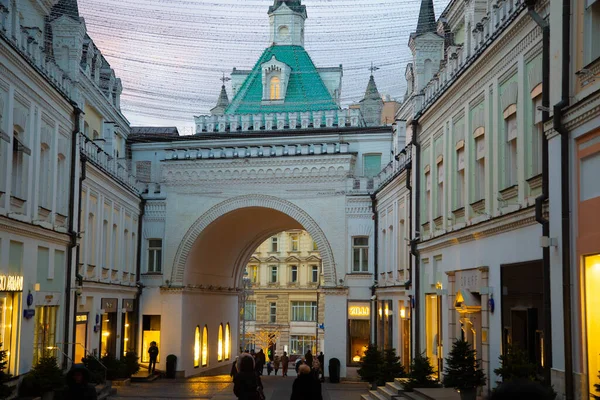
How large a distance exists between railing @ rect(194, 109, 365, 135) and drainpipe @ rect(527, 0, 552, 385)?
2375 cm

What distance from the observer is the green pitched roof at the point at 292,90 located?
3883 cm

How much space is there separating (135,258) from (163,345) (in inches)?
137

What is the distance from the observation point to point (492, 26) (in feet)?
54.2

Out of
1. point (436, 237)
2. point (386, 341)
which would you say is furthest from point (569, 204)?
point (386, 341)

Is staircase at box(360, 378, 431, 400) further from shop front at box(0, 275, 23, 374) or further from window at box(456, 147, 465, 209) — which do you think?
shop front at box(0, 275, 23, 374)

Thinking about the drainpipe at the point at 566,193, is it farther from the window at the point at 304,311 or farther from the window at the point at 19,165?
the window at the point at 304,311

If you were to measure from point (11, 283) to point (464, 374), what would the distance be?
925cm

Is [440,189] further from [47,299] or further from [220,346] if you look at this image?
[220,346]

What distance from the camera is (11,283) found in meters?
18.5

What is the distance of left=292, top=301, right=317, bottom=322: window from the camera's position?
6203 cm

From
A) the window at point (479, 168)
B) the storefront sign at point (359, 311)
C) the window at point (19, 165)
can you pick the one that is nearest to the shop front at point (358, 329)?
the storefront sign at point (359, 311)

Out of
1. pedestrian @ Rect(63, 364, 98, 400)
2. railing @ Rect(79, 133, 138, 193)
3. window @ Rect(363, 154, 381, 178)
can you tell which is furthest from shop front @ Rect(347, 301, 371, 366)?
pedestrian @ Rect(63, 364, 98, 400)

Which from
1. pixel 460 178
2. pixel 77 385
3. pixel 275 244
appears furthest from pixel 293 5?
pixel 77 385

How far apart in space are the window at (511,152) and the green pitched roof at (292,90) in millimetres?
22684
